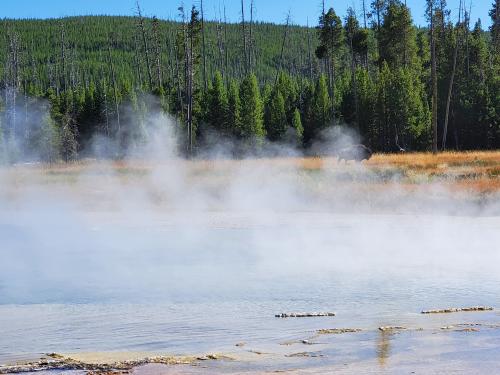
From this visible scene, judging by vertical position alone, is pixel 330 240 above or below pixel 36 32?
below

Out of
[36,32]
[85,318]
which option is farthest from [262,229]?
[36,32]

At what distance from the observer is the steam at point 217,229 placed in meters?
10.8

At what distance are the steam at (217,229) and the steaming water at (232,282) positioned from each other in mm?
59

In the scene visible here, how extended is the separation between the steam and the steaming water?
0.20ft

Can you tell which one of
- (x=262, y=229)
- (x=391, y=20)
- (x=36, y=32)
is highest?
(x=36, y=32)

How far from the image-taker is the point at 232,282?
10352mm

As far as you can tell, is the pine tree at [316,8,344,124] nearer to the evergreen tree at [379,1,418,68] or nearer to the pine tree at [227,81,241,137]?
the evergreen tree at [379,1,418,68]

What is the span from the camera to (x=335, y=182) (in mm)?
24219

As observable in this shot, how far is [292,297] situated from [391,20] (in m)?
50.0

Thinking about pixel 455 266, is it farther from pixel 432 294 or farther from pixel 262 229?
pixel 262 229

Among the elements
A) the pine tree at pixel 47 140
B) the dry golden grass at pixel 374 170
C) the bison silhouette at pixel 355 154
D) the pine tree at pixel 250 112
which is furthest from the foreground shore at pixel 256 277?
the pine tree at pixel 47 140

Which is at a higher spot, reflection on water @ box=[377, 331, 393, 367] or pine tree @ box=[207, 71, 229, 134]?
pine tree @ box=[207, 71, 229, 134]

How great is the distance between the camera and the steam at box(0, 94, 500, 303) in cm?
1085

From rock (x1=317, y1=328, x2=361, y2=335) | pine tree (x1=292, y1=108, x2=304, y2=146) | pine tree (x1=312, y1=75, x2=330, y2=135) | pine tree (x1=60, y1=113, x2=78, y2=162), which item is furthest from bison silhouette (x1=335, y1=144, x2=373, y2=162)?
pine tree (x1=60, y1=113, x2=78, y2=162)
